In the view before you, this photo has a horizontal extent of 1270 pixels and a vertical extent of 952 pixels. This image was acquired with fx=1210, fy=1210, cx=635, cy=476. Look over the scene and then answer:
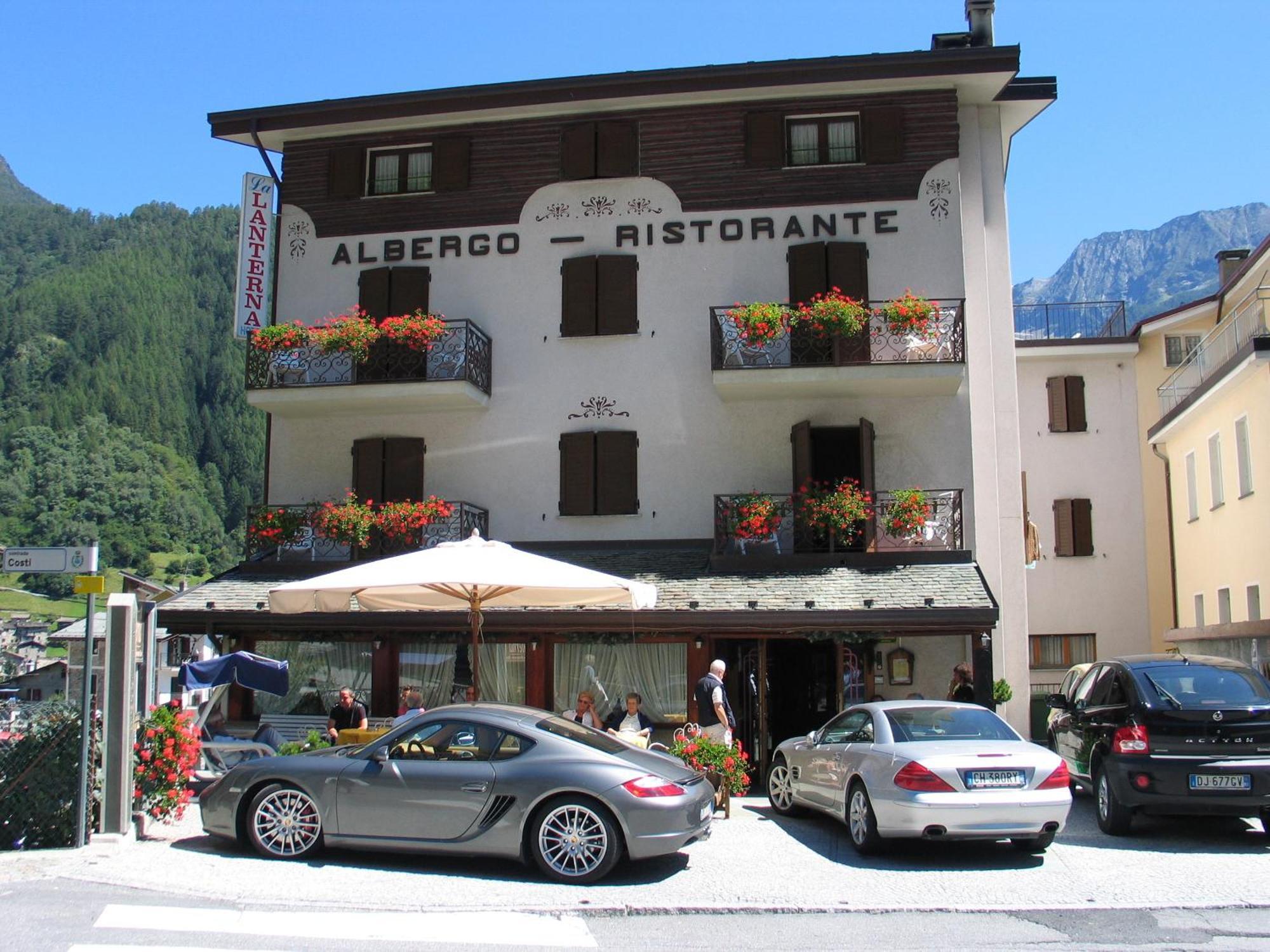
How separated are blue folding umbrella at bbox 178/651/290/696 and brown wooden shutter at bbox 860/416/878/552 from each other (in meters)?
8.56

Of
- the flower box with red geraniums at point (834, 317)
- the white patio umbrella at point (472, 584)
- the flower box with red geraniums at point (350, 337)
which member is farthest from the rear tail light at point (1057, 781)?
the flower box with red geraniums at point (350, 337)

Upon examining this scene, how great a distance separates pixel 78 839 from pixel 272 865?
73.0 inches

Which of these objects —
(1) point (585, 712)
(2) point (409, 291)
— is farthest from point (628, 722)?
(2) point (409, 291)

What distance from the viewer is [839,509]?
679 inches

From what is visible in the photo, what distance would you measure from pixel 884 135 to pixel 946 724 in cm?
1131

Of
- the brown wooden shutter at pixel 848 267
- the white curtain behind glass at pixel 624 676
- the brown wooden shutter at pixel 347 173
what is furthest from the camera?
the brown wooden shutter at pixel 347 173

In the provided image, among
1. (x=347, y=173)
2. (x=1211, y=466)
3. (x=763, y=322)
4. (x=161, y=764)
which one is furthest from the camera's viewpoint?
(x=1211, y=466)

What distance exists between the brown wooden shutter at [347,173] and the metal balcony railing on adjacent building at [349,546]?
5430 mm

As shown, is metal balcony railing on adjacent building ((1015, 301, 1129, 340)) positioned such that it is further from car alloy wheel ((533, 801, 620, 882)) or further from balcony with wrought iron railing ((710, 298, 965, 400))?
car alloy wheel ((533, 801, 620, 882))

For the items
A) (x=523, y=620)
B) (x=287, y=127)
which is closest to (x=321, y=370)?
(x=287, y=127)

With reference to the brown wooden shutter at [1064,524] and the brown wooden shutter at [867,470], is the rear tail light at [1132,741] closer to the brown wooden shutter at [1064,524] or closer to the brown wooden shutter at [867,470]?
the brown wooden shutter at [867,470]

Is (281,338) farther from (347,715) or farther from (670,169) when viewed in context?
(347,715)

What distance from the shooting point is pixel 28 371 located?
14888cm

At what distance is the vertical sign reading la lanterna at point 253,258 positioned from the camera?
19.6 meters
